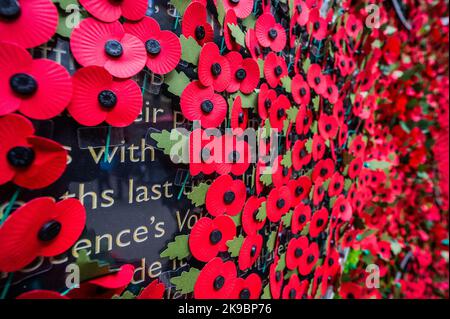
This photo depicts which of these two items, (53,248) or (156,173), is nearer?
(53,248)

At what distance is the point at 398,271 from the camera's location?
125 centimetres

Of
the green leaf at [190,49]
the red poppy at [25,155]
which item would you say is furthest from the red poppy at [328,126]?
the red poppy at [25,155]

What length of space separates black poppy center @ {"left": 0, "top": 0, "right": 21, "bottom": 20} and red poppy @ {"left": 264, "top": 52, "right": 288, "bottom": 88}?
1.43 feet

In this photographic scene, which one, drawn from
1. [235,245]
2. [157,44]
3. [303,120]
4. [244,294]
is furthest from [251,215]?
[157,44]

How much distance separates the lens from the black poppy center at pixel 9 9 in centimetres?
29

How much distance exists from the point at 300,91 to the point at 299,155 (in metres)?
0.17

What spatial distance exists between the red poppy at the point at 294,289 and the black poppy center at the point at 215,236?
0.31 metres

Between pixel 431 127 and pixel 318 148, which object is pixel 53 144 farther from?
pixel 431 127

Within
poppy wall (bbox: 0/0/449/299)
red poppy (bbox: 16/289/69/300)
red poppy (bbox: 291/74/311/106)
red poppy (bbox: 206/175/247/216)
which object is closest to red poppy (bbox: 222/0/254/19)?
poppy wall (bbox: 0/0/449/299)

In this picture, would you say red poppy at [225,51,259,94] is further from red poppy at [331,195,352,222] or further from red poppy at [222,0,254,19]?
red poppy at [331,195,352,222]

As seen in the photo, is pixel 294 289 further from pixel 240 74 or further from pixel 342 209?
pixel 240 74

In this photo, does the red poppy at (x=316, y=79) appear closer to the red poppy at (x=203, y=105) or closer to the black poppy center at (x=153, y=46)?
the red poppy at (x=203, y=105)
